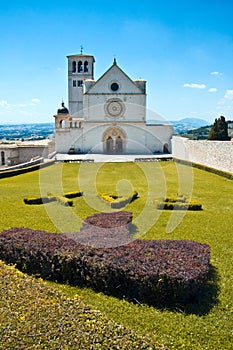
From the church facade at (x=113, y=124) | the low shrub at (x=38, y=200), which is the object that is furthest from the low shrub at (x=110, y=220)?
the church facade at (x=113, y=124)

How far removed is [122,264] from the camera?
22.4 feet

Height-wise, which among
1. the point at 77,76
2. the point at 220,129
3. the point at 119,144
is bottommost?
the point at 119,144

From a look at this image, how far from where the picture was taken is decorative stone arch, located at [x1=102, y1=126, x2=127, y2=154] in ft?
135

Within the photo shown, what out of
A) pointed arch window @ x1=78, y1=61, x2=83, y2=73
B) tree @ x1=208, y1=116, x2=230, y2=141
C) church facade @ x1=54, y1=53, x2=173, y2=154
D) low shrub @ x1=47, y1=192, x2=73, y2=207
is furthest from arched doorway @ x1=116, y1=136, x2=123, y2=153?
low shrub @ x1=47, y1=192, x2=73, y2=207

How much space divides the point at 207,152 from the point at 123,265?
23959mm

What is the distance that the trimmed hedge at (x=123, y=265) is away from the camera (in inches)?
252

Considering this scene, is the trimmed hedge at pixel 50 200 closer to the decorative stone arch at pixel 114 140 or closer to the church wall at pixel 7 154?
the church wall at pixel 7 154

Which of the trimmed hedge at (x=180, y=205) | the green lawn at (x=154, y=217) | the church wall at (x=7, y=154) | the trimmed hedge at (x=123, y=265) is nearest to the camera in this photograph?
the green lawn at (x=154, y=217)

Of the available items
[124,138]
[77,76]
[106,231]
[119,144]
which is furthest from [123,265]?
[77,76]

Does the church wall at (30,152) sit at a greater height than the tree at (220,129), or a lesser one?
lesser

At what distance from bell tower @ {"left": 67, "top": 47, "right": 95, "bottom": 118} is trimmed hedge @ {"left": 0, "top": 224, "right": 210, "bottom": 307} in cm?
4149

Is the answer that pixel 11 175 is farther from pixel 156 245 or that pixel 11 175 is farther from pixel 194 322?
pixel 194 322

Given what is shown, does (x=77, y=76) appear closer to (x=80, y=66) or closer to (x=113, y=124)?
(x=80, y=66)

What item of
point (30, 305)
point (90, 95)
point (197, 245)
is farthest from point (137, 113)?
point (30, 305)
